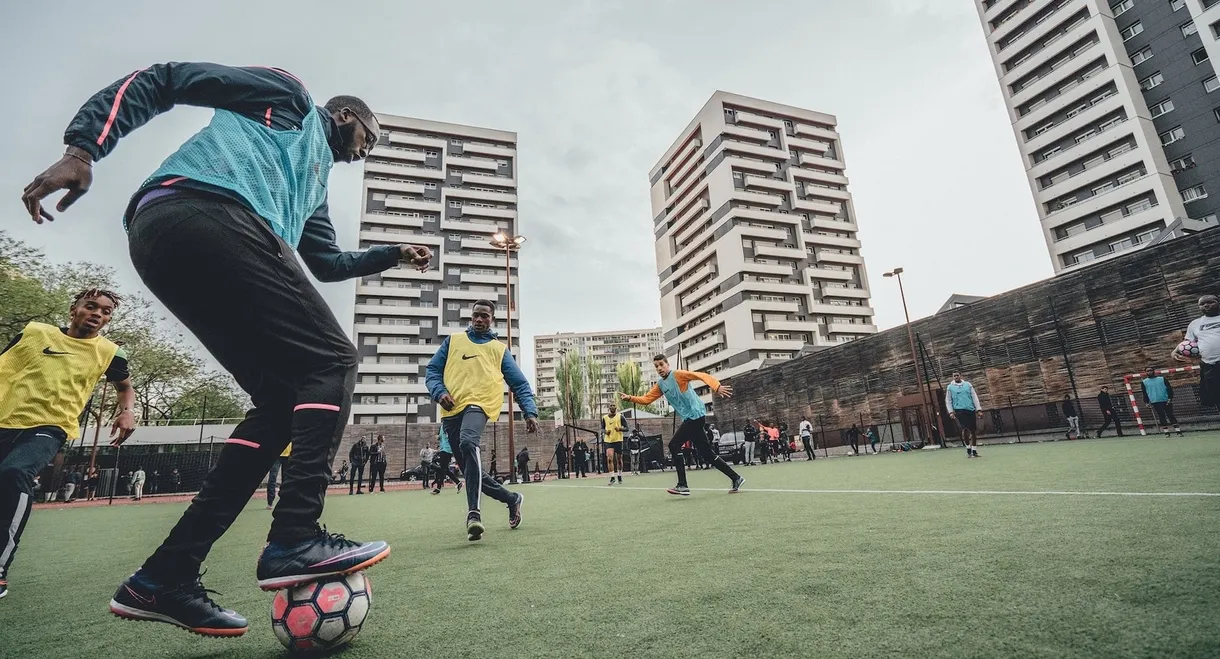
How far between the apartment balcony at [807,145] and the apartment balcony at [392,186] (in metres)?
45.1

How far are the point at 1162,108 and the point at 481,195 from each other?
6276 centimetres

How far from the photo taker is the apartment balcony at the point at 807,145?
6538 centimetres

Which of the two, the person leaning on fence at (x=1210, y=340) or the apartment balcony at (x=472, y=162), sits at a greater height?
the apartment balcony at (x=472, y=162)

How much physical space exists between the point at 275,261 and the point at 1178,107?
5819cm

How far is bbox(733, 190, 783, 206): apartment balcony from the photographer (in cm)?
6053

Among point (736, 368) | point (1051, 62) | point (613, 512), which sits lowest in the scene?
point (613, 512)

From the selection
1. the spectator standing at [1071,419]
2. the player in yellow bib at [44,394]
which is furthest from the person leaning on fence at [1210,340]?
the spectator standing at [1071,419]

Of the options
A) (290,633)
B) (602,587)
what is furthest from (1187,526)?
(290,633)

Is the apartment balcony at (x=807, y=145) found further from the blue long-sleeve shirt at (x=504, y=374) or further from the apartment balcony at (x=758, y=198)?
the blue long-sleeve shirt at (x=504, y=374)

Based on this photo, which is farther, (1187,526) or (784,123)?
(784,123)

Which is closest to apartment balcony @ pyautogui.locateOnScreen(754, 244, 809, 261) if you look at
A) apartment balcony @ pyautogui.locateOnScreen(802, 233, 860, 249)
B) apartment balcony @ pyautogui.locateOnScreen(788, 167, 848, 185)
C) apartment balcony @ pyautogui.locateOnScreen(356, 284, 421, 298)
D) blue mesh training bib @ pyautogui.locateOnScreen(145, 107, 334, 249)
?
apartment balcony @ pyautogui.locateOnScreen(802, 233, 860, 249)

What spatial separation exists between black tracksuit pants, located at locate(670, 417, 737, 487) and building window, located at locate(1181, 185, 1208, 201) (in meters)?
50.4

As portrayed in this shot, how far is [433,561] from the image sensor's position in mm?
3367

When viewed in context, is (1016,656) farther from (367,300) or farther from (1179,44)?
(367,300)
